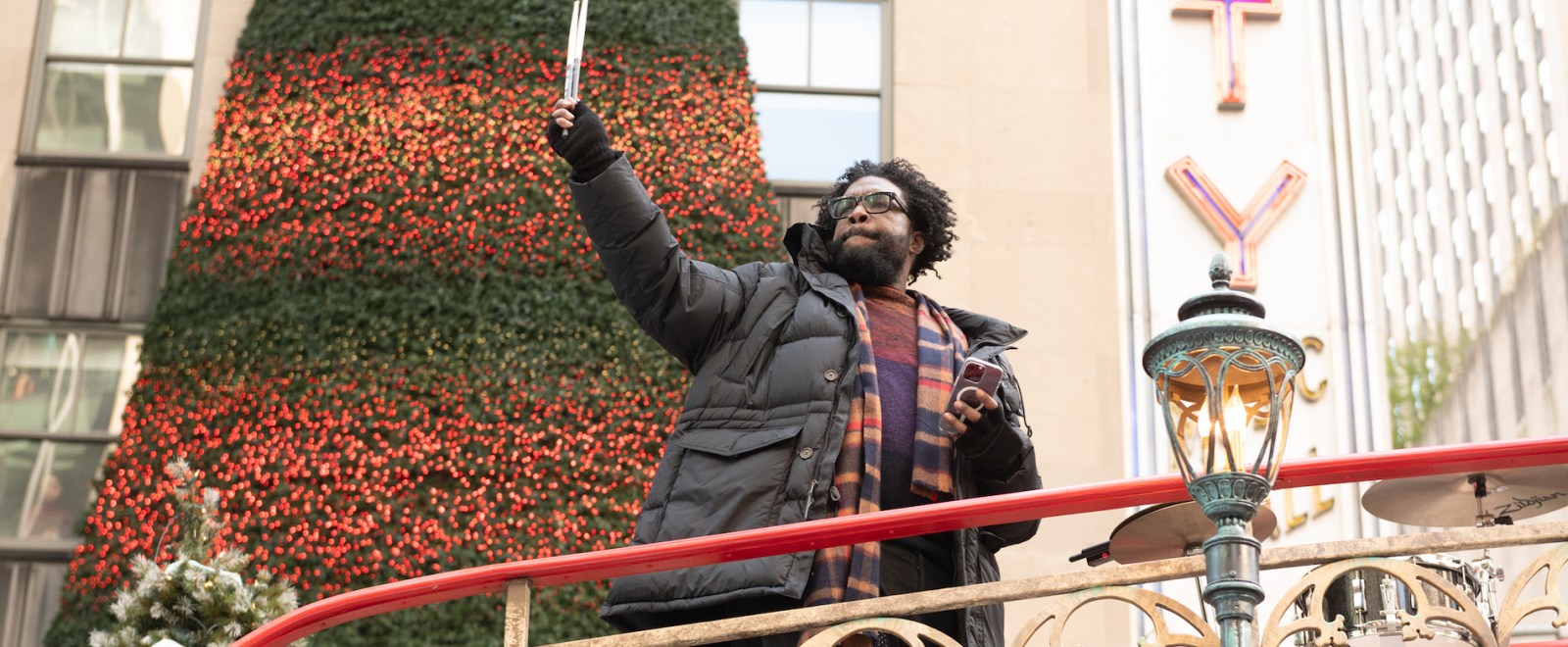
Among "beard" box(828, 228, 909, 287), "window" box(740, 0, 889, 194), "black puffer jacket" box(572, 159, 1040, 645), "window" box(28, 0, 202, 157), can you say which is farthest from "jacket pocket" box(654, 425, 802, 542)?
"window" box(28, 0, 202, 157)

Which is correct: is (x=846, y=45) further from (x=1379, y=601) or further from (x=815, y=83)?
(x=1379, y=601)

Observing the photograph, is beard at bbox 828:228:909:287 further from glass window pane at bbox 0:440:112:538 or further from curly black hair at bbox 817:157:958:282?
glass window pane at bbox 0:440:112:538

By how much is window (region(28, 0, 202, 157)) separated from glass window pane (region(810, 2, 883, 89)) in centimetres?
430

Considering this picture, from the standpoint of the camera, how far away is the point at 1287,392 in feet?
13.5

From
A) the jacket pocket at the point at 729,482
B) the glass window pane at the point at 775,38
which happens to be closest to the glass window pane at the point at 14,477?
the glass window pane at the point at 775,38

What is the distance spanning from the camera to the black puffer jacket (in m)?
4.66

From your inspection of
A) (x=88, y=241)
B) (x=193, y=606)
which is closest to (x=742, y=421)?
(x=193, y=606)

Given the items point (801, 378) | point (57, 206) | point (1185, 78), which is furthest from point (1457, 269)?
point (801, 378)

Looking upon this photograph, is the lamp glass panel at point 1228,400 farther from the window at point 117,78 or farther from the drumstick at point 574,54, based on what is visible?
the window at point 117,78

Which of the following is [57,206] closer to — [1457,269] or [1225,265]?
[1225,265]

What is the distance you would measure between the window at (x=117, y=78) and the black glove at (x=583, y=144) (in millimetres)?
8606

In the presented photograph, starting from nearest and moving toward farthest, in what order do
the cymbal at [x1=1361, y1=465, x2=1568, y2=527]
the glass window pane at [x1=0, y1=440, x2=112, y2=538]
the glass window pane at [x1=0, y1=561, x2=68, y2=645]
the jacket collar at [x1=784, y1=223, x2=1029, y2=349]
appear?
the cymbal at [x1=1361, y1=465, x2=1568, y2=527]
the jacket collar at [x1=784, y1=223, x2=1029, y2=349]
the glass window pane at [x1=0, y1=561, x2=68, y2=645]
the glass window pane at [x1=0, y1=440, x2=112, y2=538]

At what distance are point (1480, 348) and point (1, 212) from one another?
4116 cm

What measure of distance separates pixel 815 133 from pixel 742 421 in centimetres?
818
